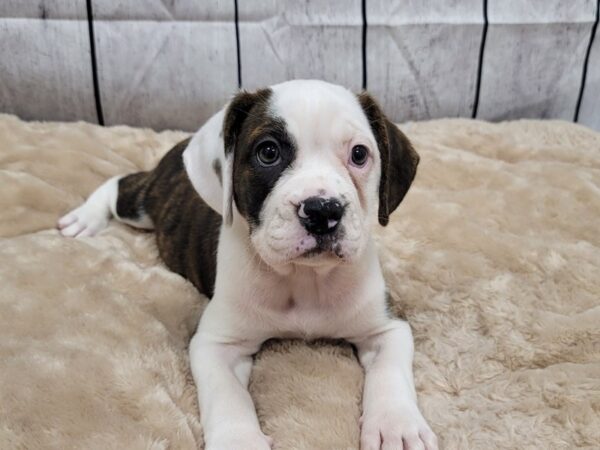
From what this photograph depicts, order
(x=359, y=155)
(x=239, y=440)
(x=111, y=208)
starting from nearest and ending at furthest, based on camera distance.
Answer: (x=239, y=440), (x=359, y=155), (x=111, y=208)

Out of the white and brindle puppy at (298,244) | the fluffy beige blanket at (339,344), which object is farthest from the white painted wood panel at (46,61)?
the white and brindle puppy at (298,244)

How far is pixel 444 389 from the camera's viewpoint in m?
2.08

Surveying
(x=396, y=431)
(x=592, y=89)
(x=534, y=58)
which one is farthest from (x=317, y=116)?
(x=592, y=89)

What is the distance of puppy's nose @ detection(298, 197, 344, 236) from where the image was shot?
1761mm

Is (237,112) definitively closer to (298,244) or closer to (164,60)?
(298,244)

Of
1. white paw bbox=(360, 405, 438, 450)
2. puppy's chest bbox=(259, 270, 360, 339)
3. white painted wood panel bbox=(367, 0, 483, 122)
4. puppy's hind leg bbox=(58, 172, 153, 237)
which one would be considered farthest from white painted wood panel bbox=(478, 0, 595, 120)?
white paw bbox=(360, 405, 438, 450)

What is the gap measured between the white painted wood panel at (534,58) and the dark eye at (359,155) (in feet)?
8.50

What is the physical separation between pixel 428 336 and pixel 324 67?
2332 millimetres

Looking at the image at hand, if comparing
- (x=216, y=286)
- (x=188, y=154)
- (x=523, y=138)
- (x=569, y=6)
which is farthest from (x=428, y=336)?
(x=569, y=6)

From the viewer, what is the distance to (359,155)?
2062 mm

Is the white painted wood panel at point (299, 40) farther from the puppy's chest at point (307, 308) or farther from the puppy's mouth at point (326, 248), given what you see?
the puppy's mouth at point (326, 248)

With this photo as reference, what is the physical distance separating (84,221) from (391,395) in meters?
1.81

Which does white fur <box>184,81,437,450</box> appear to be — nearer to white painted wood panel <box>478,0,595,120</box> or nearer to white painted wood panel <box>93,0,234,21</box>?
white painted wood panel <box>93,0,234,21</box>

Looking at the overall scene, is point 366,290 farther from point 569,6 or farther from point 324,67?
point 569,6
